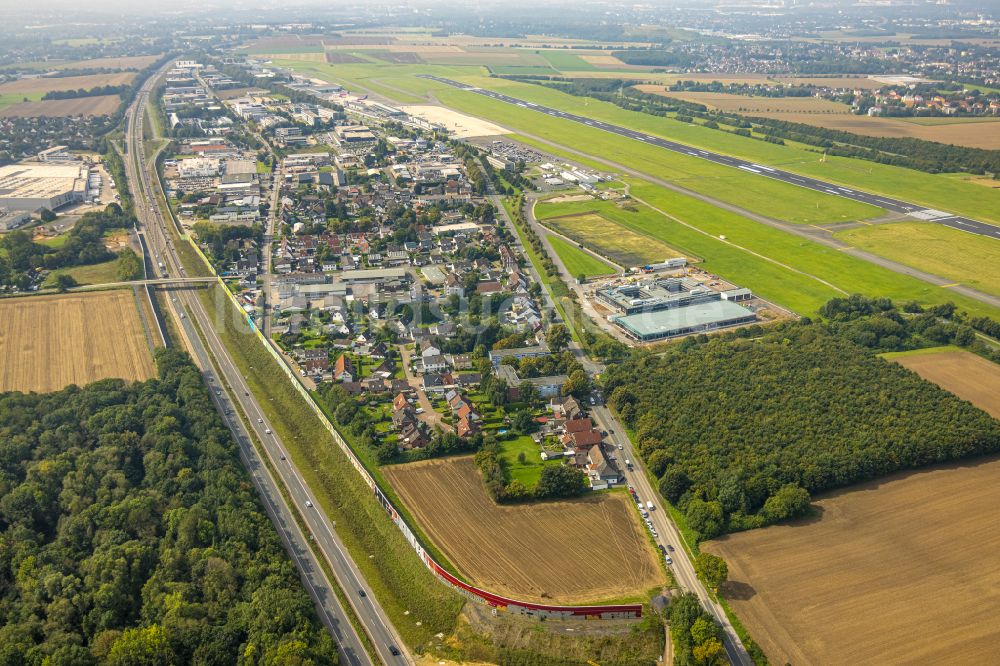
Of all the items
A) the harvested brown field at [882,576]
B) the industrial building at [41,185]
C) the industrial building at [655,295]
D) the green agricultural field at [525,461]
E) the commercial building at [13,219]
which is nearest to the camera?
the harvested brown field at [882,576]

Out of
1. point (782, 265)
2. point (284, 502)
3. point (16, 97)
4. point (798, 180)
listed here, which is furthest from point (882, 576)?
point (16, 97)

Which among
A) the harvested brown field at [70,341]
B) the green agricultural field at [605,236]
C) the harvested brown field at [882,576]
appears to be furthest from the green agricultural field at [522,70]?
the harvested brown field at [882,576]

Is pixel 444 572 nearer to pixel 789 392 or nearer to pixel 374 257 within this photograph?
pixel 789 392

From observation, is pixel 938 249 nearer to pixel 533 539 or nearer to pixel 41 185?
pixel 533 539

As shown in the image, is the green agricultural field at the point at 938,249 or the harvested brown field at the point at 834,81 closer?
the green agricultural field at the point at 938,249

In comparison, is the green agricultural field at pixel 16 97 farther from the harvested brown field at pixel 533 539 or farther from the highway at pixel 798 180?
the harvested brown field at pixel 533 539

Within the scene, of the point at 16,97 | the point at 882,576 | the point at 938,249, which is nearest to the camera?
the point at 882,576

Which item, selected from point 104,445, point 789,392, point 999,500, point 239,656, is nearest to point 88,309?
point 104,445

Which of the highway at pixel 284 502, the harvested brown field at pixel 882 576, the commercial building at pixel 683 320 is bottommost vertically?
the highway at pixel 284 502
